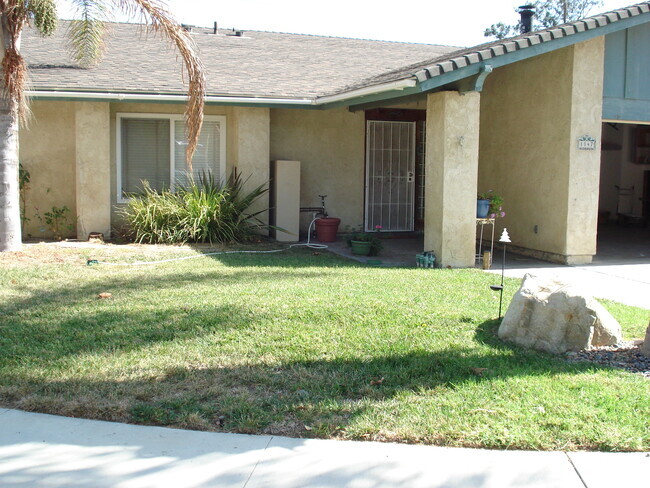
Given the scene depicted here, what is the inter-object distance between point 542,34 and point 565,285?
205 inches

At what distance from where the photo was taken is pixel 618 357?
601cm

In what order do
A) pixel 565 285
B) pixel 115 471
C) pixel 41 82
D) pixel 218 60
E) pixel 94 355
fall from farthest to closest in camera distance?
pixel 218 60 < pixel 41 82 < pixel 565 285 < pixel 94 355 < pixel 115 471

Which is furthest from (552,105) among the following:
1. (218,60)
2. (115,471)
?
(115,471)

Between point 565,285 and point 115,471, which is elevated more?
point 565,285

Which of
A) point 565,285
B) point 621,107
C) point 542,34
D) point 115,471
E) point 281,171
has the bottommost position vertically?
point 115,471

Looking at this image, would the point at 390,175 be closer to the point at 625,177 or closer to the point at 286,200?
the point at 286,200

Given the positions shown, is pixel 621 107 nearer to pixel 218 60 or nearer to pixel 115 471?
pixel 218 60

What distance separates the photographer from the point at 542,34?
10180mm

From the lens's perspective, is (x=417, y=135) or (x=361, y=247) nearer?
(x=361, y=247)

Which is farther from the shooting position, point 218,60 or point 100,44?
point 218,60

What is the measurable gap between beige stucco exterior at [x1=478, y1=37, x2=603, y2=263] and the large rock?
5.41 m

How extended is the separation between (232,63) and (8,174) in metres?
5.97

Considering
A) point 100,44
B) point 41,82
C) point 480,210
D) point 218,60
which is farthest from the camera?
point 218,60

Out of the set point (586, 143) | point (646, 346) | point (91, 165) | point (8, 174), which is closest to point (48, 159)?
point (91, 165)
